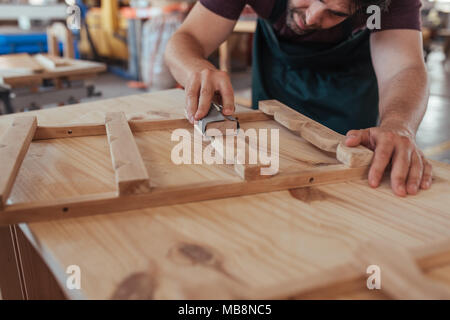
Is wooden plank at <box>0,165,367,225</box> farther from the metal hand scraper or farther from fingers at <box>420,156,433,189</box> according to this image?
the metal hand scraper

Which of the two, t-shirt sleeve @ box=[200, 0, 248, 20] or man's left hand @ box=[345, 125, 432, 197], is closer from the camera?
man's left hand @ box=[345, 125, 432, 197]

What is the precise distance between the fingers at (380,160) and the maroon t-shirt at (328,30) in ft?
2.21

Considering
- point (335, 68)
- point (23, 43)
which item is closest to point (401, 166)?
point (335, 68)

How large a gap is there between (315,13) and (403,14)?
0.34 m

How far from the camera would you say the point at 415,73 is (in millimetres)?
1229

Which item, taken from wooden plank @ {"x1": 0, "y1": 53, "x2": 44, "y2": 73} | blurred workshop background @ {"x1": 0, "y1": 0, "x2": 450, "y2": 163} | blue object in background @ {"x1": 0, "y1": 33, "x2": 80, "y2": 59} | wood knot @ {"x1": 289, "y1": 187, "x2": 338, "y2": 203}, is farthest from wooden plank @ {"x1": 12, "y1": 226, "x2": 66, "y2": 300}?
blue object in background @ {"x1": 0, "y1": 33, "x2": 80, "y2": 59}

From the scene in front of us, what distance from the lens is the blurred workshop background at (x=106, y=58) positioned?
2712 millimetres

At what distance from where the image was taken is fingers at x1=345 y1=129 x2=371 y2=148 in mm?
860

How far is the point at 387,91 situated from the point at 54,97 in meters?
2.23

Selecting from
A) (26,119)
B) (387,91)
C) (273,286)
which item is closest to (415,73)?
(387,91)

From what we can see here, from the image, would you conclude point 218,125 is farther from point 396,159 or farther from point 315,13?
point 315,13

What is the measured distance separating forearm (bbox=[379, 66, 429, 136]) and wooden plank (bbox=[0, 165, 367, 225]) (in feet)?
0.94

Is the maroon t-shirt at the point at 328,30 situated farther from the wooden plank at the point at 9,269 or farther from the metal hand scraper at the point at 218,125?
the wooden plank at the point at 9,269

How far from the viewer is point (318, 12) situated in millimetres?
1223
